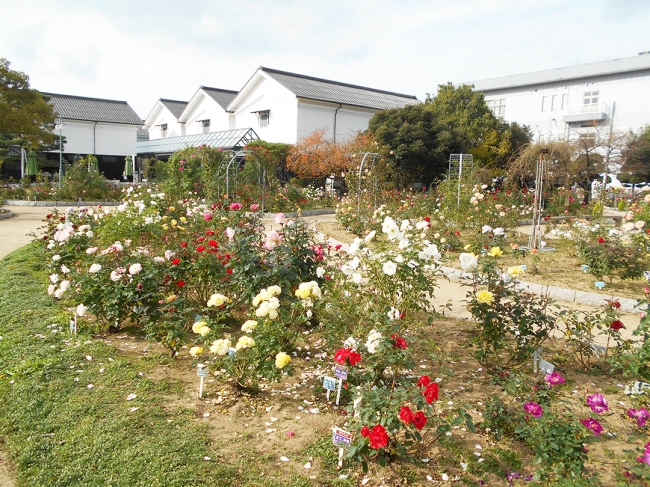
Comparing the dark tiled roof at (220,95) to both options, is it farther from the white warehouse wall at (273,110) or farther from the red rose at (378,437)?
the red rose at (378,437)

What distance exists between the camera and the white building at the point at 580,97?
3073 cm

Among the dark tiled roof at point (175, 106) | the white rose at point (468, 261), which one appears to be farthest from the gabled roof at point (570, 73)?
the white rose at point (468, 261)

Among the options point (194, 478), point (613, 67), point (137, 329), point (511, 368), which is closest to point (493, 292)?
point (511, 368)

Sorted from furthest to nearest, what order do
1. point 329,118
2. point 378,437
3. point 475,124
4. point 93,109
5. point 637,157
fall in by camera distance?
point 93,109 → point 329,118 → point 637,157 → point 475,124 → point 378,437

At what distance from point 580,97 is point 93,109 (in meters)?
32.4

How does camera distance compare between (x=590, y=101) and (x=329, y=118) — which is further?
(x=590, y=101)

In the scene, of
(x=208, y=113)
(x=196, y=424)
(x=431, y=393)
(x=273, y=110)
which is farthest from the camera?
(x=208, y=113)

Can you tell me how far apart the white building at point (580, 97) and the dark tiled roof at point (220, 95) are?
18.8 metres

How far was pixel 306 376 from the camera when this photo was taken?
358cm

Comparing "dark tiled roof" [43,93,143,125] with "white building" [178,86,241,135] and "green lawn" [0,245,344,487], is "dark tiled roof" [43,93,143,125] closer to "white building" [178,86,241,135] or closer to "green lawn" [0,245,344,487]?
"white building" [178,86,241,135]

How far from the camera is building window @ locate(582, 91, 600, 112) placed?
32344mm

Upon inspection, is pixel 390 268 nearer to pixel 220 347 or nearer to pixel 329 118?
pixel 220 347

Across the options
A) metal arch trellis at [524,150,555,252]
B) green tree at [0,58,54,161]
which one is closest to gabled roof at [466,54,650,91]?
metal arch trellis at [524,150,555,252]

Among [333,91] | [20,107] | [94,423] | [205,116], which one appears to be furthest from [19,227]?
[205,116]
